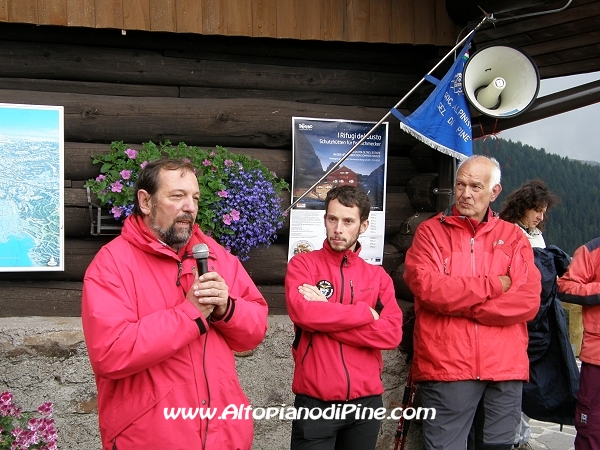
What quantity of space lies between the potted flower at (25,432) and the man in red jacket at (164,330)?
3.35ft

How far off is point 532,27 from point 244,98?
2.51 metres

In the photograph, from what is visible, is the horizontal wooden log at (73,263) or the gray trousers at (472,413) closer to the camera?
the gray trousers at (472,413)

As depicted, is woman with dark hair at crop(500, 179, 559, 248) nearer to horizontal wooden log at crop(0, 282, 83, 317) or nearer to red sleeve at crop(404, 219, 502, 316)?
red sleeve at crop(404, 219, 502, 316)

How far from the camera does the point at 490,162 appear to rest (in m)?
3.99

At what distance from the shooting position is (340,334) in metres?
3.32

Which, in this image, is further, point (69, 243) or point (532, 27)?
point (532, 27)

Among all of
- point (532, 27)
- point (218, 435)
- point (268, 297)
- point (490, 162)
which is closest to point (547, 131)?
point (532, 27)

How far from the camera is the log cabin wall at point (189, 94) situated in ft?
14.3

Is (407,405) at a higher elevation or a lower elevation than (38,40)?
lower

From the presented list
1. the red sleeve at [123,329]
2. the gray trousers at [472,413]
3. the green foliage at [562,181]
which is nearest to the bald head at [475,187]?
the gray trousers at [472,413]

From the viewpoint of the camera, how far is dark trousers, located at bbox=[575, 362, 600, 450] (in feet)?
13.3

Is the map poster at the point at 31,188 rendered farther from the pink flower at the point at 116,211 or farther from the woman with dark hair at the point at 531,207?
the woman with dark hair at the point at 531,207

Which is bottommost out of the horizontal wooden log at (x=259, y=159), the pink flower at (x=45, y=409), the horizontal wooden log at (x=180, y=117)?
the pink flower at (x=45, y=409)

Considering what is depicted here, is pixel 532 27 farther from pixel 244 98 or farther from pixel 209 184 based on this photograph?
pixel 209 184
